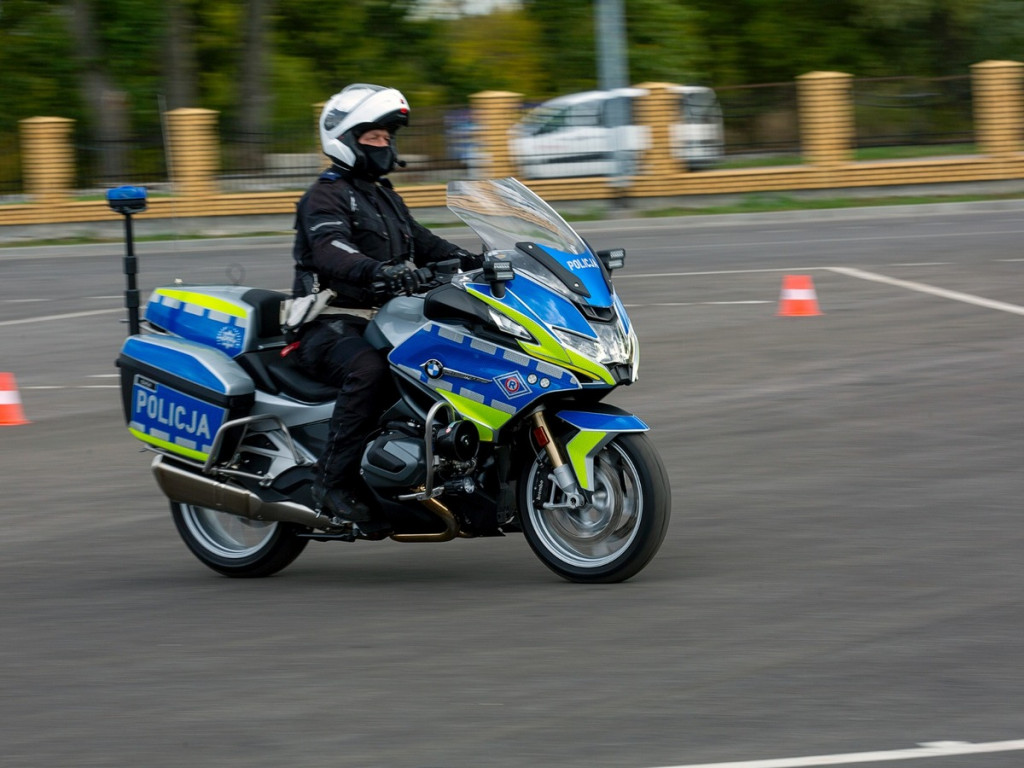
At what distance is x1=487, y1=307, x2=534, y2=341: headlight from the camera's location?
6184 millimetres

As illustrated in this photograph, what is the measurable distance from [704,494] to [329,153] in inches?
107

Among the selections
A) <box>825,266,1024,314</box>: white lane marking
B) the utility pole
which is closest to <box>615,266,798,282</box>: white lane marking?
<box>825,266,1024,314</box>: white lane marking

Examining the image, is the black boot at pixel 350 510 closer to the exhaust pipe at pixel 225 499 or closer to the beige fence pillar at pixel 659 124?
the exhaust pipe at pixel 225 499

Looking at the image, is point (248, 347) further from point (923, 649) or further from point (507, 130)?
point (507, 130)

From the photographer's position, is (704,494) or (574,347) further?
(704,494)

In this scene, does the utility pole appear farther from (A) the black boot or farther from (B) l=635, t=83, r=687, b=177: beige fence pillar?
(A) the black boot

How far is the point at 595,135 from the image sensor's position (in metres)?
28.6

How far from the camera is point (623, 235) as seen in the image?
80.3 ft

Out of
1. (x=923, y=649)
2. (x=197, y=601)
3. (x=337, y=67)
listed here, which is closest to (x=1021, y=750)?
(x=923, y=649)

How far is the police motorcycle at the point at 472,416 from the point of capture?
6.20 m

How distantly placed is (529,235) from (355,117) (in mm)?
904

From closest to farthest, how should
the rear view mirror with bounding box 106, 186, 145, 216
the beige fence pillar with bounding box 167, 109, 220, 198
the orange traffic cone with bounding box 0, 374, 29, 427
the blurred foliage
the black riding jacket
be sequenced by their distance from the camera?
1. the black riding jacket
2. the rear view mirror with bounding box 106, 186, 145, 216
3. the orange traffic cone with bounding box 0, 374, 29, 427
4. the beige fence pillar with bounding box 167, 109, 220, 198
5. the blurred foliage

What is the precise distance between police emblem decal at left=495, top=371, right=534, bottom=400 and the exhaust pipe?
1037mm

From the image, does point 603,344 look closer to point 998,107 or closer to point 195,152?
→ point 998,107
